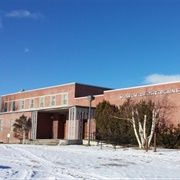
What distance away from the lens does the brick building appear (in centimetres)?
2871

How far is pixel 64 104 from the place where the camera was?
3975cm

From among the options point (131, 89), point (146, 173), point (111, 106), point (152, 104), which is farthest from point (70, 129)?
point (146, 173)

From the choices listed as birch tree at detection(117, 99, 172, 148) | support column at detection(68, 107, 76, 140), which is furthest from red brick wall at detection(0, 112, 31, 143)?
birch tree at detection(117, 99, 172, 148)

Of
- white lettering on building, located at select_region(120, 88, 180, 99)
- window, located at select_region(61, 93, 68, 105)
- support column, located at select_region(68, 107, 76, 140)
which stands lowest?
support column, located at select_region(68, 107, 76, 140)

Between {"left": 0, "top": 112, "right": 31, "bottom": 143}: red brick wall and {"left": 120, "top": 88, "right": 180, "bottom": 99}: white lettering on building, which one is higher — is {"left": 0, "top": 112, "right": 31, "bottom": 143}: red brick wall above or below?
below

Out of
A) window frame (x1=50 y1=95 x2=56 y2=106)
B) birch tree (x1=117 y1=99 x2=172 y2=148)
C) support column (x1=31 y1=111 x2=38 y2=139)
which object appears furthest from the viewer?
window frame (x1=50 y1=95 x2=56 y2=106)

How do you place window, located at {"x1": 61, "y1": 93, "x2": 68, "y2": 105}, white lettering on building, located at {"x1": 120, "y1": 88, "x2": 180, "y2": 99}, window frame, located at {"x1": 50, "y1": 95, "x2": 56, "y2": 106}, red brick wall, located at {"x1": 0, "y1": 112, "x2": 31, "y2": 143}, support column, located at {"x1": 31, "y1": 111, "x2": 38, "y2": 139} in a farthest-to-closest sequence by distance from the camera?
window frame, located at {"x1": 50, "y1": 95, "x2": 56, "y2": 106}, red brick wall, located at {"x1": 0, "y1": 112, "x2": 31, "y2": 143}, window, located at {"x1": 61, "y1": 93, "x2": 68, "y2": 105}, support column, located at {"x1": 31, "y1": 111, "x2": 38, "y2": 139}, white lettering on building, located at {"x1": 120, "y1": 88, "x2": 180, "y2": 99}

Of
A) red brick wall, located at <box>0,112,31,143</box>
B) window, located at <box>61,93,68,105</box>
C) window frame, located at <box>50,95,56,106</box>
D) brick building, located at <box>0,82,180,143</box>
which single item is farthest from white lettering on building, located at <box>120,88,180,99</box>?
red brick wall, located at <box>0,112,31,143</box>

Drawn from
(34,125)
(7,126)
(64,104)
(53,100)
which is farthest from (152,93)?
(7,126)

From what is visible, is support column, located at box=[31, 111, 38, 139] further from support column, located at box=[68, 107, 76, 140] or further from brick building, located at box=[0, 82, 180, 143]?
support column, located at box=[68, 107, 76, 140]

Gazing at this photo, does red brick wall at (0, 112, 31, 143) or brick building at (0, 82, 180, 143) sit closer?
brick building at (0, 82, 180, 143)

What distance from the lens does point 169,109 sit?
1063 inches

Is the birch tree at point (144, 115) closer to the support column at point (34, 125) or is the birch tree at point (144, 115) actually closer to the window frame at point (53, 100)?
the support column at point (34, 125)

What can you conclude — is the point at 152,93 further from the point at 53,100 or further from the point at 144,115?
the point at 53,100
